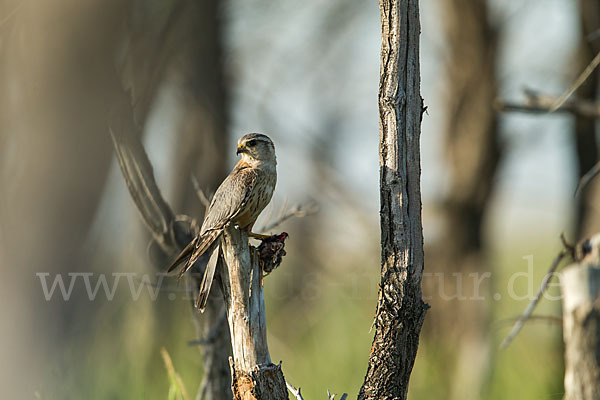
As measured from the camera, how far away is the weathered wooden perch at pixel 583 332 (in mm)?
2340

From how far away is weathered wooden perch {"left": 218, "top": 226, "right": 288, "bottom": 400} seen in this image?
2.41 metres


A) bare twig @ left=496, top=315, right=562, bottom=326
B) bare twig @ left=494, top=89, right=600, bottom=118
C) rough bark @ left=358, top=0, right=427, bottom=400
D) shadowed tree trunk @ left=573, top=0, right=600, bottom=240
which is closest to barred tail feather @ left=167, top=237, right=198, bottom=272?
rough bark @ left=358, top=0, right=427, bottom=400

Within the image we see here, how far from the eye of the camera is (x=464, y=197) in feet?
21.6

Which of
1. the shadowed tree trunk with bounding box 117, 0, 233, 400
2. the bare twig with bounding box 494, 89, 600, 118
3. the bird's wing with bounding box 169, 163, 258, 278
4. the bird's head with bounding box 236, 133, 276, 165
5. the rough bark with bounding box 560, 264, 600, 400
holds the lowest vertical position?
the rough bark with bounding box 560, 264, 600, 400

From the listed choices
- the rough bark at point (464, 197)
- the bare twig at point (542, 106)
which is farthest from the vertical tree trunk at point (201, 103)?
the bare twig at point (542, 106)

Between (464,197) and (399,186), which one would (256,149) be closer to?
(399,186)

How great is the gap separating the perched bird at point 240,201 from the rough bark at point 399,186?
74 centimetres

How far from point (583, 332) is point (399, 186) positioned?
3.03 feet

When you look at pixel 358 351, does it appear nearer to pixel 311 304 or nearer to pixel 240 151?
pixel 311 304

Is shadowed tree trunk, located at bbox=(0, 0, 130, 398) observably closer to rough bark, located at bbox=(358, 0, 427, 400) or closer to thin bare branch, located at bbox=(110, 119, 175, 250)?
thin bare branch, located at bbox=(110, 119, 175, 250)

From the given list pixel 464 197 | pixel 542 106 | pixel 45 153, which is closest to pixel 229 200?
pixel 45 153

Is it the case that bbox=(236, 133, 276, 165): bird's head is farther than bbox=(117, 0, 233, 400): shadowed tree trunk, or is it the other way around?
bbox=(117, 0, 233, 400): shadowed tree trunk

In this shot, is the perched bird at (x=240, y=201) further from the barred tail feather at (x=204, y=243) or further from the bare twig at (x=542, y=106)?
the bare twig at (x=542, y=106)

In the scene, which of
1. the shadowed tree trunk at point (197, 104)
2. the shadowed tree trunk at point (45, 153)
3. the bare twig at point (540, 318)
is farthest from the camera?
the shadowed tree trunk at point (197, 104)
